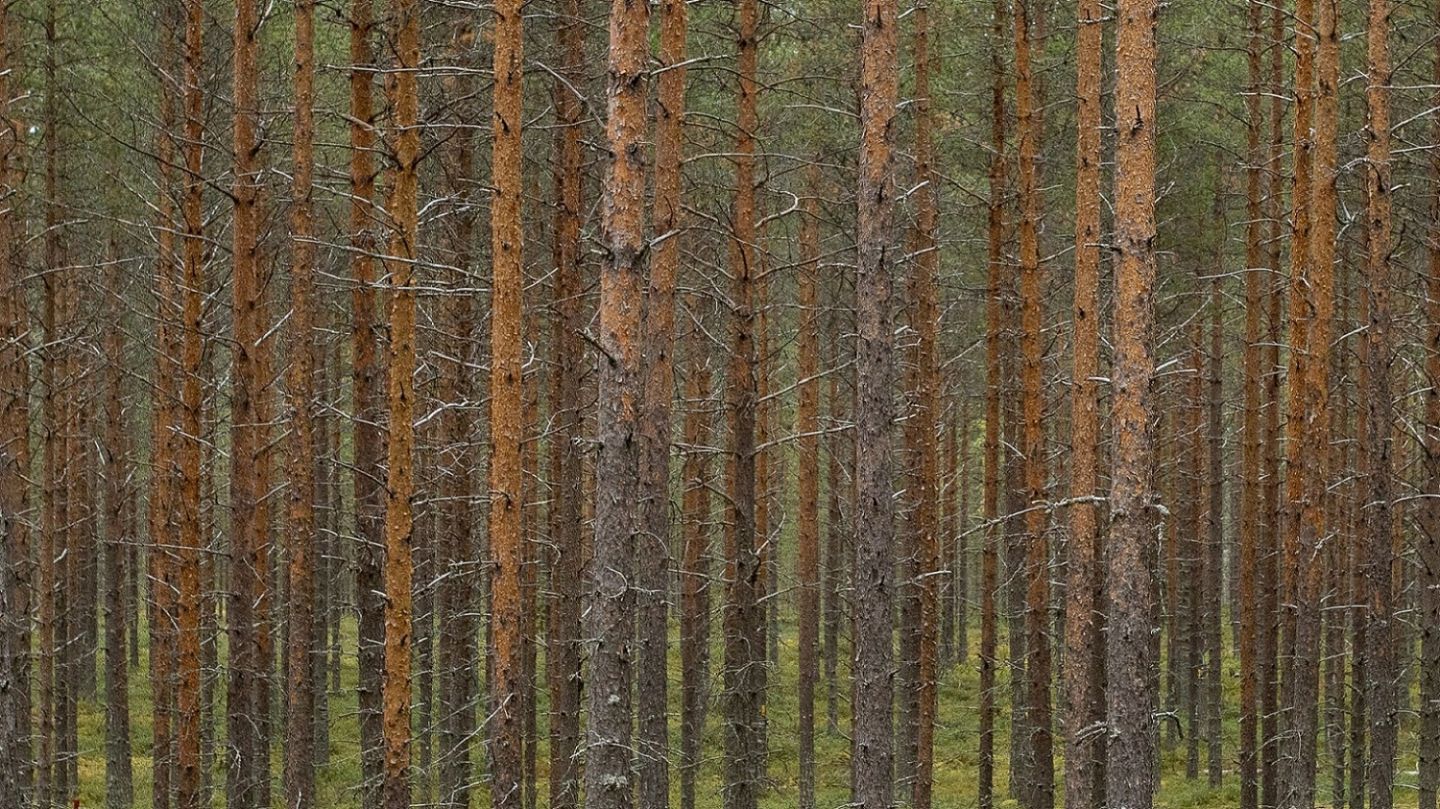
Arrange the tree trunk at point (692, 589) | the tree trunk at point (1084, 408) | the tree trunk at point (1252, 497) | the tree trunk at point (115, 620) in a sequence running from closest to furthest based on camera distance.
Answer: the tree trunk at point (1084, 408), the tree trunk at point (692, 589), the tree trunk at point (1252, 497), the tree trunk at point (115, 620)

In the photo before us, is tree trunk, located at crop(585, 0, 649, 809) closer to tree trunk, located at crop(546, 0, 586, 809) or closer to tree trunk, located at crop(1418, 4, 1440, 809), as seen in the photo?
tree trunk, located at crop(546, 0, 586, 809)

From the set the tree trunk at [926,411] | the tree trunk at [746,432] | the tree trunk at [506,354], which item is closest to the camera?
the tree trunk at [506,354]

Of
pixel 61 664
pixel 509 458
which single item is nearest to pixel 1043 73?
pixel 509 458

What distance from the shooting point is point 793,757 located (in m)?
28.5

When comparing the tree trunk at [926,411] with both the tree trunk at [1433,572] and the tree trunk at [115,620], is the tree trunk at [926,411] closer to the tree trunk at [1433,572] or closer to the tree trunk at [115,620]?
the tree trunk at [1433,572]

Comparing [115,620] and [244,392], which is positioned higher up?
[244,392]

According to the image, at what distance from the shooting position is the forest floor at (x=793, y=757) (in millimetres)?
24109

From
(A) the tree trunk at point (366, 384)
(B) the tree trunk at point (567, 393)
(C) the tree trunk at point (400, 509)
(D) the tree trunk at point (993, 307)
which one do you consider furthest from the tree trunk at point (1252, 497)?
(C) the tree trunk at point (400, 509)

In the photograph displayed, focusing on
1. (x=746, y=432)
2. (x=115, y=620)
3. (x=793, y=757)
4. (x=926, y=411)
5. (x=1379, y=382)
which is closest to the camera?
(x=746, y=432)

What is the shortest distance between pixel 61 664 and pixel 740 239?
546 inches

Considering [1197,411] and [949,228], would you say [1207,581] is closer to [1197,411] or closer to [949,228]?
[1197,411]

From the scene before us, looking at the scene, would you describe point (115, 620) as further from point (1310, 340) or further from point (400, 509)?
point (1310, 340)

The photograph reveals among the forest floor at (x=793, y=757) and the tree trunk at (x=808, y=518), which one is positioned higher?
the tree trunk at (x=808, y=518)

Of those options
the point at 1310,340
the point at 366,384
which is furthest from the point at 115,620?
the point at 1310,340
